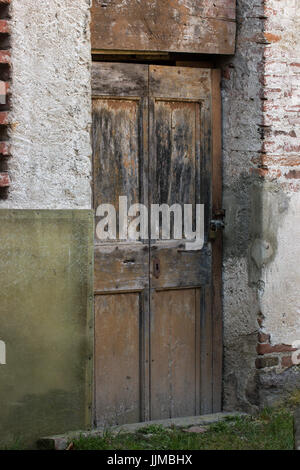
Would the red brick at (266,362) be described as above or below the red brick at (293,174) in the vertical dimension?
below

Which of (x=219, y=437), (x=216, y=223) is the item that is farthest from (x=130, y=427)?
(x=216, y=223)

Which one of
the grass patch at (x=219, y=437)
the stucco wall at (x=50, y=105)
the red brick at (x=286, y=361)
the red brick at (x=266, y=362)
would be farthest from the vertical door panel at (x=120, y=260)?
the red brick at (x=286, y=361)

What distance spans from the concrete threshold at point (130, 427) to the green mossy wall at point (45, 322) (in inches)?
2.0

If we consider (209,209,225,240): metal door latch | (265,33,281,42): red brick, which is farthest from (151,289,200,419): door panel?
(265,33,281,42): red brick

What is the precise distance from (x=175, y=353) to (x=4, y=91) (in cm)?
198

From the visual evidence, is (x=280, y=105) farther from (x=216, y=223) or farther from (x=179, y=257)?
(x=179, y=257)

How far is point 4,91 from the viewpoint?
13.5 ft

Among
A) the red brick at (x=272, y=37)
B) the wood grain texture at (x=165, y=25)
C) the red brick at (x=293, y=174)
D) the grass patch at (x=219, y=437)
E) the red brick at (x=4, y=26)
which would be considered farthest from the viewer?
the red brick at (x=293, y=174)

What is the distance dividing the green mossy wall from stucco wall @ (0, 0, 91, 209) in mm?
124

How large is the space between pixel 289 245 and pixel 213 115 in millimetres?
958

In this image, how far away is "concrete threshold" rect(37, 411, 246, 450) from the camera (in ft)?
13.9

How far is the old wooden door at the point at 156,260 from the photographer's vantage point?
4.81 m

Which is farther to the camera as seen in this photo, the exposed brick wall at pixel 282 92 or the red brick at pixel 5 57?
the exposed brick wall at pixel 282 92

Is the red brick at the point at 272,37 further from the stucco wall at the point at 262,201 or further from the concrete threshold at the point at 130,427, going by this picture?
the concrete threshold at the point at 130,427
